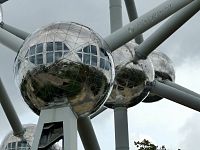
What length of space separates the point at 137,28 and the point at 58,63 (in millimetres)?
1811

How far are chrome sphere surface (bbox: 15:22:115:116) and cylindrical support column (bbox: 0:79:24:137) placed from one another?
11.6 ft

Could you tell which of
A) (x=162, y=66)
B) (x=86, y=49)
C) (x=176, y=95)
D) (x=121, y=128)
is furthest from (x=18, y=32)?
(x=86, y=49)

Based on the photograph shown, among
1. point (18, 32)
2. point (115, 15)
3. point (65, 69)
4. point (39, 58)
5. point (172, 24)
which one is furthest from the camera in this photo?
point (115, 15)

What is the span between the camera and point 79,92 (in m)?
10.7

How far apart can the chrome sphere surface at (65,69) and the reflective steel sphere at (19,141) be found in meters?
5.84

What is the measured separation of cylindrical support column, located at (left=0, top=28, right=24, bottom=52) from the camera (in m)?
12.3

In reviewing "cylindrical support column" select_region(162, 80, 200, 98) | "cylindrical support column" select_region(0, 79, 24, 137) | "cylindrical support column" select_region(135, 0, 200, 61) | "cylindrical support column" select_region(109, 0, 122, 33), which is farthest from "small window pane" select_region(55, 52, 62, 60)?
"cylindrical support column" select_region(109, 0, 122, 33)

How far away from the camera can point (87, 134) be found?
13391 millimetres

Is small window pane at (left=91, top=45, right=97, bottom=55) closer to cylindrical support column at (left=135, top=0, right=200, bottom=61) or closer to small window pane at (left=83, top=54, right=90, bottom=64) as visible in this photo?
small window pane at (left=83, top=54, right=90, bottom=64)

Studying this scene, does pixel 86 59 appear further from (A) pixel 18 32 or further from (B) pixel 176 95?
(A) pixel 18 32

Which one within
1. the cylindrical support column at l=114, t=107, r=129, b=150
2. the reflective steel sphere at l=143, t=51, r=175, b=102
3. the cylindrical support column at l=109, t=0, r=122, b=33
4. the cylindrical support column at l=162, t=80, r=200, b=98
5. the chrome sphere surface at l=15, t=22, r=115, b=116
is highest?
the cylindrical support column at l=109, t=0, r=122, b=33

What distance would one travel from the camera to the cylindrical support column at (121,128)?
15.7 metres

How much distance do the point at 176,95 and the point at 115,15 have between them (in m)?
3.18

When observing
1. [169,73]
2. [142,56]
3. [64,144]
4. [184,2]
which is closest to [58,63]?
[64,144]
